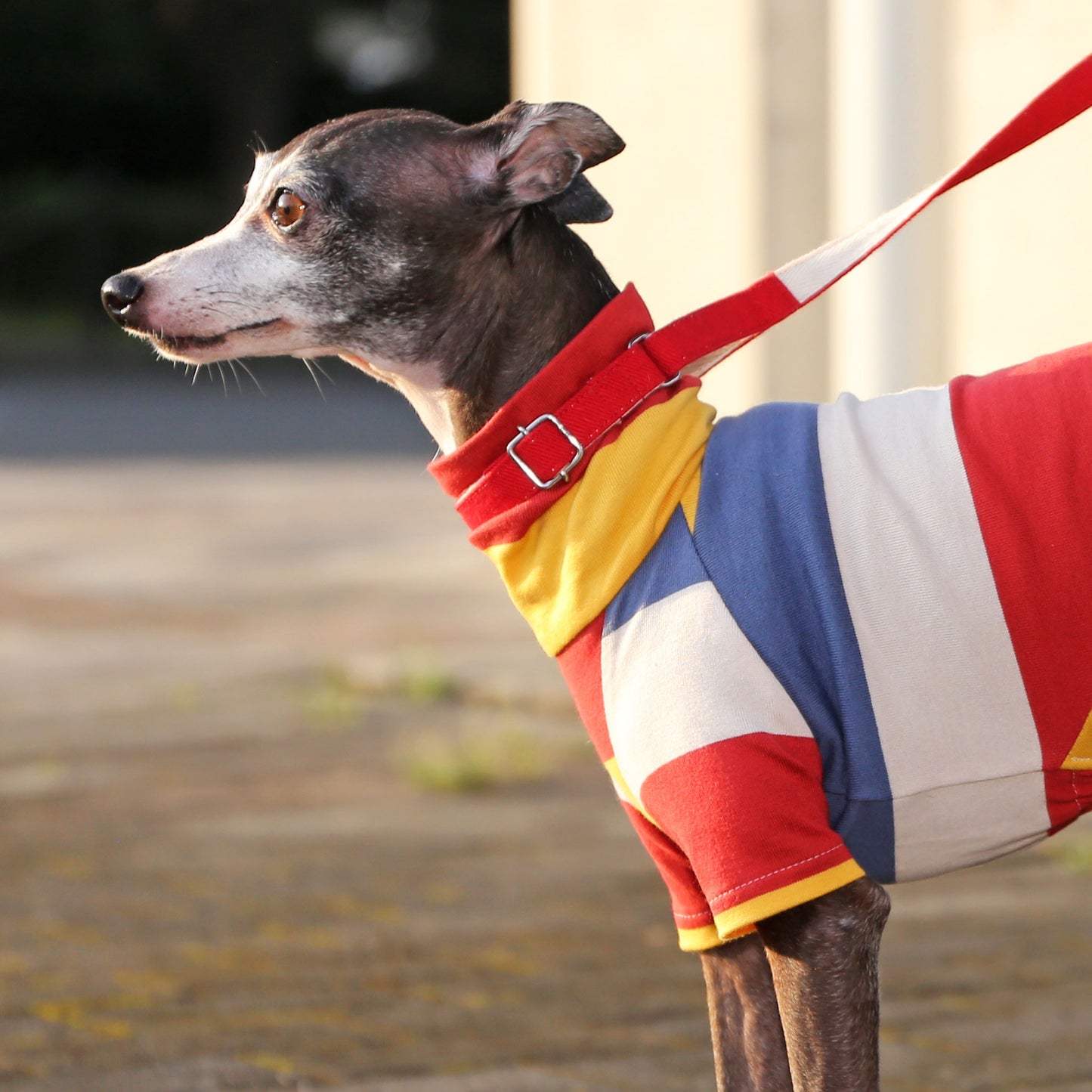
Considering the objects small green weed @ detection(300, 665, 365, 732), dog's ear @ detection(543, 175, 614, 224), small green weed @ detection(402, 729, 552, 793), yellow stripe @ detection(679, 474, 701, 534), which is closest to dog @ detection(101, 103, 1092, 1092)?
yellow stripe @ detection(679, 474, 701, 534)

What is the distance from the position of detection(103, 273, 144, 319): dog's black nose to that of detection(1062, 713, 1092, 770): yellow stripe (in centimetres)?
159

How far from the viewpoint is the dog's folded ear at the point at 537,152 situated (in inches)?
105

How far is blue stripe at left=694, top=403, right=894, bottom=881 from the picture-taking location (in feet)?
7.74

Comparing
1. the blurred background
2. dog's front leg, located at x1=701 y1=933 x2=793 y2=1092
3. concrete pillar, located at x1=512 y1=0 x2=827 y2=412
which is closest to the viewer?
dog's front leg, located at x1=701 y1=933 x2=793 y2=1092

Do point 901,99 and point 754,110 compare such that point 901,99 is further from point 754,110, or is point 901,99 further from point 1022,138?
point 1022,138

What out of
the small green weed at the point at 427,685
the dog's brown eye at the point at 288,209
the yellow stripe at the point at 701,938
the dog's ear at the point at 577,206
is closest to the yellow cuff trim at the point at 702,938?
the yellow stripe at the point at 701,938

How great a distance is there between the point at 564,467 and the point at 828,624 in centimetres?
44

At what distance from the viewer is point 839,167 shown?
536 cm

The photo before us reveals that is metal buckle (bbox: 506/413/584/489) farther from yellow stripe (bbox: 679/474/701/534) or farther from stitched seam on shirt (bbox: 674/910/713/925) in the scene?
stitched seam on shirt (bbox: 674/910/713/925)

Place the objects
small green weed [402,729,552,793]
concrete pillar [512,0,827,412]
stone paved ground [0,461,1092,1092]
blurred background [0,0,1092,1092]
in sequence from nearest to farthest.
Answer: stone paved ground [0,461,1092,1092] → blurred background [0,0,1092,1092] → small green weed [402,729,552,793] → concrete pillar [512,0,827,412]

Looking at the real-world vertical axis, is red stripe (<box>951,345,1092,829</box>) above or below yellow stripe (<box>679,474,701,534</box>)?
below

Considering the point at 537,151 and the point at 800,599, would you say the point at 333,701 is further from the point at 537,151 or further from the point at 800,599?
the point at 800,599

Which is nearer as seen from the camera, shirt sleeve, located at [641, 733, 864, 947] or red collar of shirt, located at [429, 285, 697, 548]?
shirt sleeve, located at [641, 733, 864, 947]

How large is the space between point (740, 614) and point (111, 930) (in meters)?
2.57
